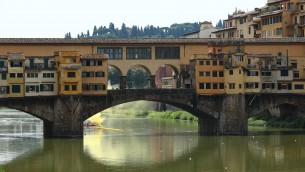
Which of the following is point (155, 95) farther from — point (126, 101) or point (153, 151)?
point (153, 151)

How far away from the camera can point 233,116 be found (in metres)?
63.1

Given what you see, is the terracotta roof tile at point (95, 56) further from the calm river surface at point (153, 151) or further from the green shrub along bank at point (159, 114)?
the green shrub along bank at point (159, 114)

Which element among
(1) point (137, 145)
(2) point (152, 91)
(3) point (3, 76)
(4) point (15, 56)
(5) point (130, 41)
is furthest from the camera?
(5) point (130, 41)

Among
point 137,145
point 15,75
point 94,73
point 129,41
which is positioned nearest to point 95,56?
point 94,73

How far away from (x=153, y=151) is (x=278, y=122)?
24.2 meters

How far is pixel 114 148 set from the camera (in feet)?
177

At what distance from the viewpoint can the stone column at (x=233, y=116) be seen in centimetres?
6297

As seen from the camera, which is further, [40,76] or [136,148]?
[40,76]

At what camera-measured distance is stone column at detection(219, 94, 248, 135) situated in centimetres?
6297

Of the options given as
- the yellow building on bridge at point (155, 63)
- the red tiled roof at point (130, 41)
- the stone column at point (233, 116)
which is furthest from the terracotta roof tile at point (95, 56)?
the stone column at point (233, 116)

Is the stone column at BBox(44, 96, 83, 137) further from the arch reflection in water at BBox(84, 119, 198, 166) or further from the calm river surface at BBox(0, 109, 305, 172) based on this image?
the arch reflection in water at BBox(84, 119, 198, 166)

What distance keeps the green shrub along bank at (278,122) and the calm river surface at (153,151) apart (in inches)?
123

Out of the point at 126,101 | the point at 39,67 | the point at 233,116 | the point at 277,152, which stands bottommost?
the point at 277,152

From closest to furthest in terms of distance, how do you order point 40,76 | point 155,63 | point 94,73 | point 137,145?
point 137,145 < point 40,76 < point 94,73 < point 155,63
